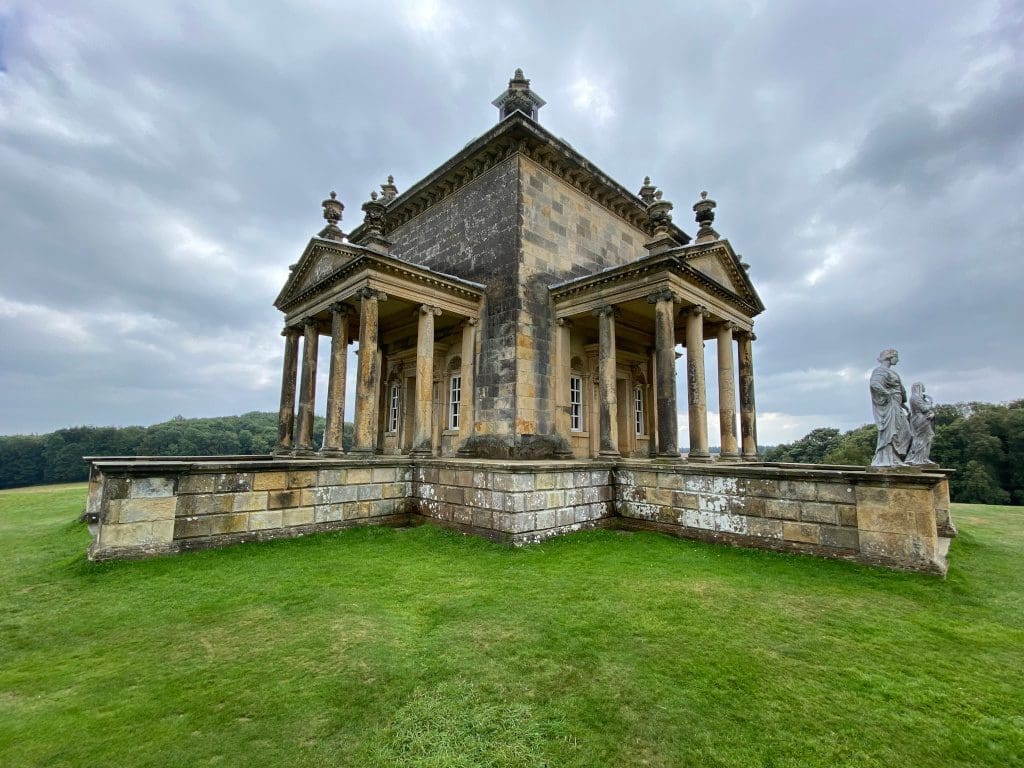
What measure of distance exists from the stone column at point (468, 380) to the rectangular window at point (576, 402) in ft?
10.7

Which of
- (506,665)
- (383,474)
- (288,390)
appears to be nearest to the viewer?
(506,665)

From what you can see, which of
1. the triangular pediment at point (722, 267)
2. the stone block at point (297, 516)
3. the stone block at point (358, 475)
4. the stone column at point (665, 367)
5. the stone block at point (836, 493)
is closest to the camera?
the stone block at point (836, 493)

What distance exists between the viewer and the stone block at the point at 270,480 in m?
8.11

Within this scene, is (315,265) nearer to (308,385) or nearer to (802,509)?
(308,385)

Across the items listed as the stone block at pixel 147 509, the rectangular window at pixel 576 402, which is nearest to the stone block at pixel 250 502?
the stone block at pixel 147 509

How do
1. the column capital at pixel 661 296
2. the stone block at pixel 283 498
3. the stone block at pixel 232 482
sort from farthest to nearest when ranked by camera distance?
1. the column capital at pixel 661 296
2. the stone block at pixel 283 498
3. the stone block at pixel 232 482

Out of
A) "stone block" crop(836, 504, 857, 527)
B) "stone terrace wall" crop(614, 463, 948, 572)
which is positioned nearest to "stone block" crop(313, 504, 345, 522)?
"stone terrace wall" crop(614, 463, 948, 572)

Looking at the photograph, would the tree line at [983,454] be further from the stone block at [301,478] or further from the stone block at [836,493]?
the stone block at [301,478]

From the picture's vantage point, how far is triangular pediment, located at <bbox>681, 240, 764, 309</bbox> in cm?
1215

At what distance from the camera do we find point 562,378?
44.1 ft

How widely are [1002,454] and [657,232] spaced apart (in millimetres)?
32493

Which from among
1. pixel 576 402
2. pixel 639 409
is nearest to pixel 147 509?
pixel 576 402

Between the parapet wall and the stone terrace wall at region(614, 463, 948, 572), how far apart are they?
0.06 ft

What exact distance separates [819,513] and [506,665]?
20.2 feet
